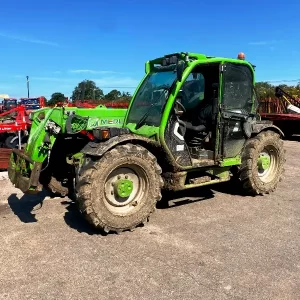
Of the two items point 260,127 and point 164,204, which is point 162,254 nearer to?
point 164,204

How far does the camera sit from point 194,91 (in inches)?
253

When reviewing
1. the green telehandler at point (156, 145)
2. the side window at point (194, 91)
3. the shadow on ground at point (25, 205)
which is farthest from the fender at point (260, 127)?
the shadow on ground at point (25, 205)

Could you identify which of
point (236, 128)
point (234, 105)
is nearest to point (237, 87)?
point (234, 105)

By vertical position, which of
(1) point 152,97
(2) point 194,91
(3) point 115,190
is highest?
(2) point 194,91

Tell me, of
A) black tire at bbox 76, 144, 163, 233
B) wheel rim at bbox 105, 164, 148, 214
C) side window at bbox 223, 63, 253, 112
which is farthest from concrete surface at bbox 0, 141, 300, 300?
side window at bbox 223, 63, 253, 112

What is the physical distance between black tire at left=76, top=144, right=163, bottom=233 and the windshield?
0.80 meters

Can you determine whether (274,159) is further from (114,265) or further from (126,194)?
(114,265)

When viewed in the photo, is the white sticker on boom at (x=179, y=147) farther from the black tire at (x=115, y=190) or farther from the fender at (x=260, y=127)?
the fender at (x=260, y=127)

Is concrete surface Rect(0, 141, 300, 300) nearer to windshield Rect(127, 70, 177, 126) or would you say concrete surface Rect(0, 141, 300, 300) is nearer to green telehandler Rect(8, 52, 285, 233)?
green telehandler Rect(8, 52, 285, 233)

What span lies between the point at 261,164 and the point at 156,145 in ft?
8.17

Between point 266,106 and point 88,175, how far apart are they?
705 inches

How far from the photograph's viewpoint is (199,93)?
21.2ft

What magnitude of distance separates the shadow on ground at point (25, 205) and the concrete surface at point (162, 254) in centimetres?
2

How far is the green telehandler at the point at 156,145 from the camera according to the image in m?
4.90
